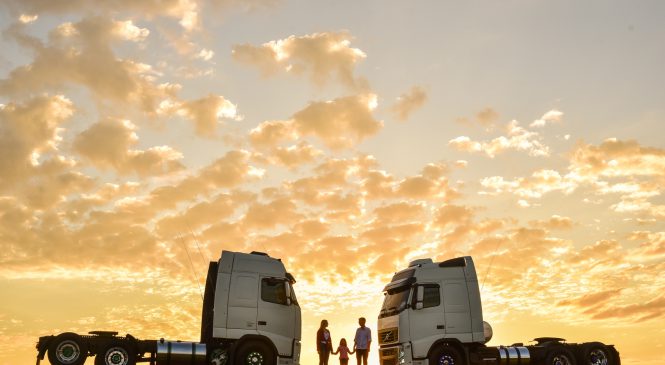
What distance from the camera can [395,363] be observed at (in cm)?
2312

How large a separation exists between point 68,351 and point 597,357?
17.8 metres

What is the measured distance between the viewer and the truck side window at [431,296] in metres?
22.9

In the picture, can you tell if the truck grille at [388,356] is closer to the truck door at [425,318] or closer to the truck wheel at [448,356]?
the truck door at [425,318]

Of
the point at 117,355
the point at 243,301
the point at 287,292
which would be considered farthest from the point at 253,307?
the point at 117,355

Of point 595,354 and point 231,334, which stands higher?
point 231,334

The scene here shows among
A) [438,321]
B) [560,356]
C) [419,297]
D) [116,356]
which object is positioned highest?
[419,297]

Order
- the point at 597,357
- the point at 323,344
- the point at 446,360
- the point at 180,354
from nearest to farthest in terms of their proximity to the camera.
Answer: the point at 180,354 < the point at 446,360 < the point at 323,344 < the point at 597,357

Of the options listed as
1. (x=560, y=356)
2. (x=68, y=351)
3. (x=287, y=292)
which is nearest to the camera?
(x=68, y=351)

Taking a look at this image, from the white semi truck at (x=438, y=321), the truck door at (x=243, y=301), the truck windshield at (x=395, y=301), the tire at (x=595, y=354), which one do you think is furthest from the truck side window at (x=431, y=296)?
the tire at (x=595, y=354)

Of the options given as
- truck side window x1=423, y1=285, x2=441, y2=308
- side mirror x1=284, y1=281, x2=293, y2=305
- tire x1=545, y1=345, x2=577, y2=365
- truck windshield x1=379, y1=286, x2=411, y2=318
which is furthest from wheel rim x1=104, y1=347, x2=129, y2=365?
tire x1=545, y1=345, x2=577, y2=365

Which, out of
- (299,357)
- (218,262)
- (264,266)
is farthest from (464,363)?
(218,262)

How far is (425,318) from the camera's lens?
2278 cm

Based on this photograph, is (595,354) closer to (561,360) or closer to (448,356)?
(561,360)

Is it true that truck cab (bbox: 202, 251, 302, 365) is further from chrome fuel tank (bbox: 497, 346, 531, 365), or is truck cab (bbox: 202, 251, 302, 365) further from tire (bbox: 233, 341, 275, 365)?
chrome fuel tank (bbox: 497, 346, 531, 365)
